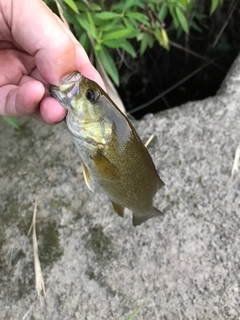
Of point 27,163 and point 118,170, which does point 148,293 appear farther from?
point 27,163

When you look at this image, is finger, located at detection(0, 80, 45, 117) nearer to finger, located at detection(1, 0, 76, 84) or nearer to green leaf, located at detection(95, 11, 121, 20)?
finger, located at detection(1, 0, 76, 84)

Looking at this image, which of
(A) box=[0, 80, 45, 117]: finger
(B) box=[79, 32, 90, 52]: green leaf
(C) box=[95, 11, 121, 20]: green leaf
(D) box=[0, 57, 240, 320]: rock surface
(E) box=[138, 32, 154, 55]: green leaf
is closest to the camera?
(A) box=[0, 80, 45, 117]: finger

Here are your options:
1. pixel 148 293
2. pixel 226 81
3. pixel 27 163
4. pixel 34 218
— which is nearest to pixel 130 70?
pixel 226 81

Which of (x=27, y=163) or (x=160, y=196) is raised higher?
(x=27, y=163)

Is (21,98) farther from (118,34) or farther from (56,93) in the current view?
(118,34)

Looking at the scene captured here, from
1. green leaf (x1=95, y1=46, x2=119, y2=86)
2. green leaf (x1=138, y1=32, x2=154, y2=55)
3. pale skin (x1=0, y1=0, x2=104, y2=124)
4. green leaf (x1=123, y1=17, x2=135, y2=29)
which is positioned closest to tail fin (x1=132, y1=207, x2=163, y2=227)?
pale skin (x1=0, y1=0, x2=104, y2=124)

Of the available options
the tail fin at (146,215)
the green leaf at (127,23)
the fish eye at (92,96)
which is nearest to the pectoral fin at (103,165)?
the fish eye at (92,96)
